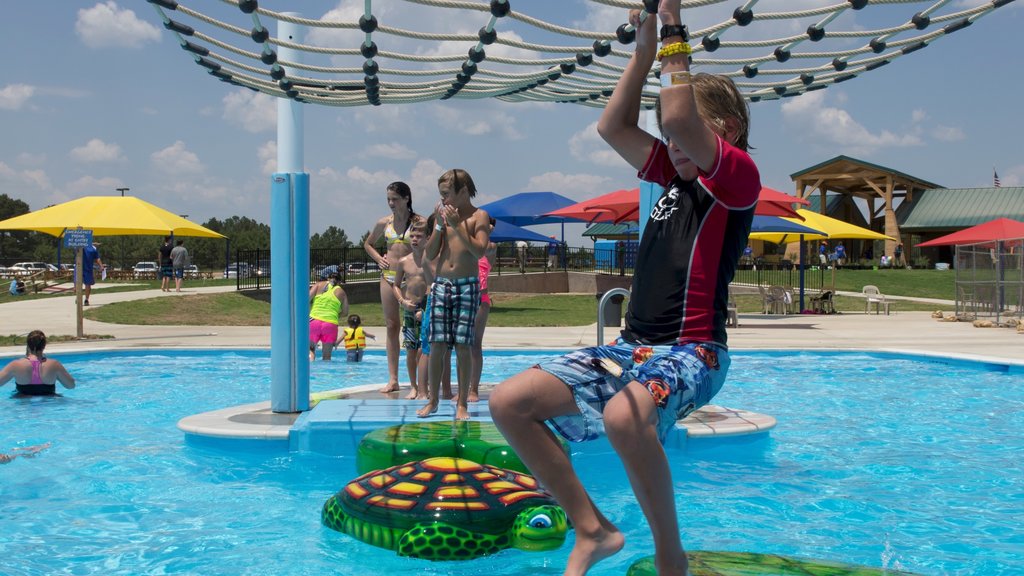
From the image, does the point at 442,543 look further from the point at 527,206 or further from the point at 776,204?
the point at 527,206

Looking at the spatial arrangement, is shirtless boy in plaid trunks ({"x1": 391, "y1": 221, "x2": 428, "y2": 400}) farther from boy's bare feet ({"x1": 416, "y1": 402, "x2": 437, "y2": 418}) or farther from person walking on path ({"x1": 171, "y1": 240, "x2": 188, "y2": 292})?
person walking on path ({"x1": 171, "y1": 240, "x2": 188, "y2": 292})

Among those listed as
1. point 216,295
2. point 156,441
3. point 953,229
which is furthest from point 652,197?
point 953,229

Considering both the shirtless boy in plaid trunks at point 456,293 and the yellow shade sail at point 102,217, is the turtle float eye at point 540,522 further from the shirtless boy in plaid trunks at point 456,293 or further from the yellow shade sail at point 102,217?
the yellow shade sail at point 102,217

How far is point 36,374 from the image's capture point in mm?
7473

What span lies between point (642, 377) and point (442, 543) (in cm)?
170

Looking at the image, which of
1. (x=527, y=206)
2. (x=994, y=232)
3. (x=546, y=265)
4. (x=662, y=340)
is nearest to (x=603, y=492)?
(x=662, y=340)

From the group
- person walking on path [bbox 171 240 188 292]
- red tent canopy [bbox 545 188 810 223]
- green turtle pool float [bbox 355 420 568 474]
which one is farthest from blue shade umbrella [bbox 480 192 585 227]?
green turtle pool float [bbox 355 420 568 474]

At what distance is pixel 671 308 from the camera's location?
2.33 metres

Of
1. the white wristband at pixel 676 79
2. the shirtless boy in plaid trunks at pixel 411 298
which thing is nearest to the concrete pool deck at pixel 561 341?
the shirtless boy in plaid trunks at pixel 411 298

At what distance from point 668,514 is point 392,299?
4842mm

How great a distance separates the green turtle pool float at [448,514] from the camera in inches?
142

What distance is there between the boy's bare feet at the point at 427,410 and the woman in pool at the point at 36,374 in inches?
150

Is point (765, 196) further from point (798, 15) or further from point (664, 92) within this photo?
point (664, 92)

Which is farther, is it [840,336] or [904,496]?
[840,336]
